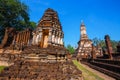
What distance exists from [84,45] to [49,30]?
83.4 ft

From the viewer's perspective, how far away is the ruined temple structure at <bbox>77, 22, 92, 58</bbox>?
1185 inches

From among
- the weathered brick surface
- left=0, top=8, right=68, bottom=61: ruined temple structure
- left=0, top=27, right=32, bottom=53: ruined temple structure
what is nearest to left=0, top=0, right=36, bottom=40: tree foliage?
left=0, top=27, right=32, bottom=53: ruined temple structure

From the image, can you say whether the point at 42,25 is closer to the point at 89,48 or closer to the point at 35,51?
the point at 35,51

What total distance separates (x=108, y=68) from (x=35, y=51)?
8.11 metres

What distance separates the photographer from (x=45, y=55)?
620cm

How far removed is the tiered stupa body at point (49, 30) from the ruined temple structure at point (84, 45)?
22.0m

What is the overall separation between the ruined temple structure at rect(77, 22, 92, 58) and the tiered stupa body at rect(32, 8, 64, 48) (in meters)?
22.0

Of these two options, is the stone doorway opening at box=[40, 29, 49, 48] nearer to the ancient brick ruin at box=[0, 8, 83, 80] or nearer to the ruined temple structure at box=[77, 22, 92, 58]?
the ancient brick ruin at box=[0, 8, 83, 80]

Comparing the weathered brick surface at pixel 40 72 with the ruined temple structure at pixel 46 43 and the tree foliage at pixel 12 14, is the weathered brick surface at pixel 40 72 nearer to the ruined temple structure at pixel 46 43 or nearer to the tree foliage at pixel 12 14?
the ruined temple structure at pixel 46 43

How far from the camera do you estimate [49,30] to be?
7.75m

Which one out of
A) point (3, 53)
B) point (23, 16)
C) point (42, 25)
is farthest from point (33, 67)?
point (23, 16)

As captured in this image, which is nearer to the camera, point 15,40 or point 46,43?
point 46,43

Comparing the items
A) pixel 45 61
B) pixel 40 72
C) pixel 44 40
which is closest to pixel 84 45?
pixel 44 40

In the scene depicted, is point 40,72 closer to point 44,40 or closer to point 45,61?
point 45,61
